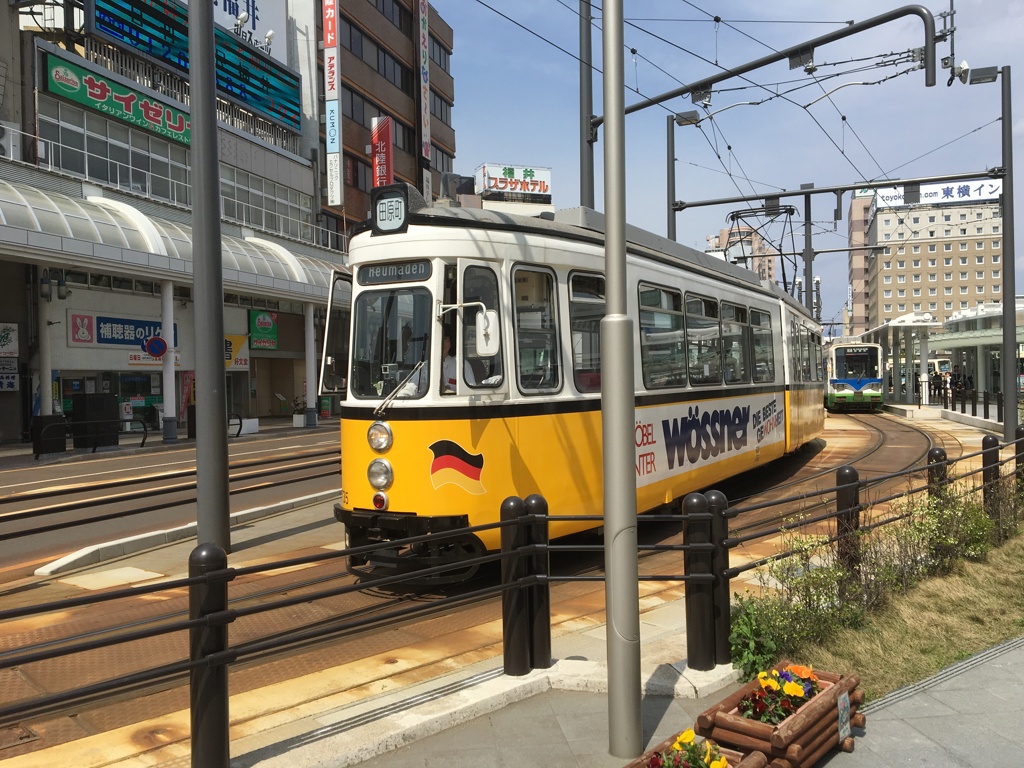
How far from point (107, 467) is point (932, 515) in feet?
57.4

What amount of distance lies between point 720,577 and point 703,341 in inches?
223

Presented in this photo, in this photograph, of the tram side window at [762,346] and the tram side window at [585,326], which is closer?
the tram side window at [585,326]

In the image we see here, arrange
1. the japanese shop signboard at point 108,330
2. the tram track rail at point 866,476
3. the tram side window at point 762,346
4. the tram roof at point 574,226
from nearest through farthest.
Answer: the tram roof at point 574,226
the tram track rail at point 866,476
the tram side window at point 762,346
the japanese shop signboard at point 108,330

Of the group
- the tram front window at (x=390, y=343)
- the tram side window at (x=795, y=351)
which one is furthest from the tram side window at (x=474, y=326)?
the tram side window at (x=795, y=351)

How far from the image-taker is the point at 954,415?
28.7m

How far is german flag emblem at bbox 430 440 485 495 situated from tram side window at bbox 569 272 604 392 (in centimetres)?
143

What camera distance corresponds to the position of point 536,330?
733 cm

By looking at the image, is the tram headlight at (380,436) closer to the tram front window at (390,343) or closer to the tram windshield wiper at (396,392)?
the tram windshield wiper at (396,392)

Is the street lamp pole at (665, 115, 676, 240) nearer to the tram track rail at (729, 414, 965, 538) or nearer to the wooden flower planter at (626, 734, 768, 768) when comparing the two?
the tram track rail at (729, 414, 965, 538)

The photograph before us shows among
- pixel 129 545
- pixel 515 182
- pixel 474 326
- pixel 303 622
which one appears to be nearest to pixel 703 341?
pixel 474 326

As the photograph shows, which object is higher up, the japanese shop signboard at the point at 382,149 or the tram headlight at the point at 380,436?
the japanese shop signboard at the point at 382,149

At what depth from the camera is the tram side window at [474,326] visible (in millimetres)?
6848

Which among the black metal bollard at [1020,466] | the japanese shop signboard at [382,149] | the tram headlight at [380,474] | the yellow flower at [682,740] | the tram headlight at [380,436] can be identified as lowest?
the yellow flower at [682,740]

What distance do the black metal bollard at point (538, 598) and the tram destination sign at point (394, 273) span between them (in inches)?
105
